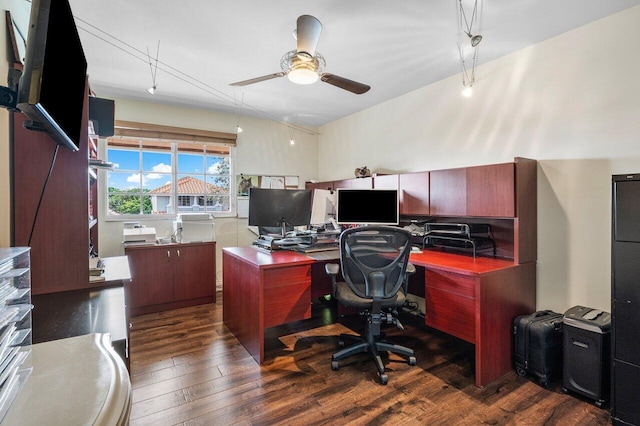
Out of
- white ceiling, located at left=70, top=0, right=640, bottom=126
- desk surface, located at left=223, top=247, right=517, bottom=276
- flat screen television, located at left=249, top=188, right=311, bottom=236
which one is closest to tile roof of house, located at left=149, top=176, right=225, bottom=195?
white ceiling, located at left=70, top=0, right=640, bottom=126

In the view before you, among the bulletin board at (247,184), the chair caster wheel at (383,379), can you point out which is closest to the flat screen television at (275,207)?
the chair caster wheel at (383,379)

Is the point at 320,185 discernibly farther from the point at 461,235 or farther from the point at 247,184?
the point at 461,235

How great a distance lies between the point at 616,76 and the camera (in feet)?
7.22

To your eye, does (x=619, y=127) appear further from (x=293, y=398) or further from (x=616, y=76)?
(x=293, y=398)

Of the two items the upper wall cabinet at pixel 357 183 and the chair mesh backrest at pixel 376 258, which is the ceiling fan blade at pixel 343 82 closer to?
the chair mesh backrest at pixel 376 258

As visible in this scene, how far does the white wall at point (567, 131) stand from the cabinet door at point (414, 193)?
1.49 ft

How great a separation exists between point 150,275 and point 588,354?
4.11m

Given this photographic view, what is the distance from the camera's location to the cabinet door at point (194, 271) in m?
3.80

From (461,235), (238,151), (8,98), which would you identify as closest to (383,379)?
(461,235)

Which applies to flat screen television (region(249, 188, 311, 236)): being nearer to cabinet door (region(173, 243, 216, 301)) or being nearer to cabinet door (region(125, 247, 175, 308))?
cabinet door (region(173, 243, 216, 301))

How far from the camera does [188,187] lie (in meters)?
4.49

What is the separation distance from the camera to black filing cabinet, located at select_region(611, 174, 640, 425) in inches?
69.4

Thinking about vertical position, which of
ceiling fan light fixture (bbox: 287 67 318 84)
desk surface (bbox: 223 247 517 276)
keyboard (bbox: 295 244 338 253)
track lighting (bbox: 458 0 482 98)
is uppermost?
track lighting (bbox: 458 0 482 98)

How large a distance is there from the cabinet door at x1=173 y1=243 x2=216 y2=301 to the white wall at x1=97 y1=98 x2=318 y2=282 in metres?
0.63
